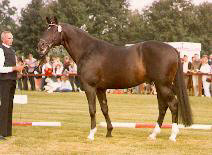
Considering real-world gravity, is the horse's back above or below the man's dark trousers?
above

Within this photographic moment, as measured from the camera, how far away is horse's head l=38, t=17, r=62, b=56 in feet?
32.6

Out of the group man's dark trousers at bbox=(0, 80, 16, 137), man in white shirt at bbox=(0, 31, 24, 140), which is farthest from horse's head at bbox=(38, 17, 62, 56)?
man's dark trousers at bbox=(0, 80, 16, 137)

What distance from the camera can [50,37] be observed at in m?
9.95

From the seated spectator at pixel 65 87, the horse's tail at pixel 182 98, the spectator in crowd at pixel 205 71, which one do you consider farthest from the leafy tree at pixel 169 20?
the horse's tail at pixel 182 98

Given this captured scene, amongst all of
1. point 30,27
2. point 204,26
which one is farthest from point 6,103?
point 204,26

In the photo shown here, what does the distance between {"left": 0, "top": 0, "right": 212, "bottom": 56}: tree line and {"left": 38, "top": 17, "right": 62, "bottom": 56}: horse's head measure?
6498 cm

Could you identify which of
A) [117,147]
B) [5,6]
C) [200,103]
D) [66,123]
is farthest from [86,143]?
[5,6]

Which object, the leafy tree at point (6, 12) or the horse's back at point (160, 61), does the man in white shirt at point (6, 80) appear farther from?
the leafy tree at point (6, 12)

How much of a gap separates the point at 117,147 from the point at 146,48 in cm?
226

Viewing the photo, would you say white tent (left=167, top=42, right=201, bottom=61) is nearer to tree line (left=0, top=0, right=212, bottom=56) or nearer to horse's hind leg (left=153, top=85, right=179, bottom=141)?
horse's hind leg (left=153, top=85, right=179, bottom=141)

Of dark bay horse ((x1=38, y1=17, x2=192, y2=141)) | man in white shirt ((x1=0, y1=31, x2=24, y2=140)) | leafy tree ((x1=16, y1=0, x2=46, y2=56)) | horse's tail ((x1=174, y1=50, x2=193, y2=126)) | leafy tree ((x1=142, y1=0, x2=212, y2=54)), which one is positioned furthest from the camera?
leafy tree ((x1=142, y1=0, x2=212, y2=54))

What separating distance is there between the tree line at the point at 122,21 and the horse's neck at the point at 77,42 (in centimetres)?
6492

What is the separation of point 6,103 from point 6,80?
47cm

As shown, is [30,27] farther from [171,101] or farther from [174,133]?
[174,133]
